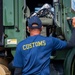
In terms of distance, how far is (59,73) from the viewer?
526cm

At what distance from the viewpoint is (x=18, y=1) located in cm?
521

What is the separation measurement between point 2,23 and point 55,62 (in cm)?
101

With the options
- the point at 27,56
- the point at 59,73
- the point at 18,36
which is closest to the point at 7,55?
the point at 18,36

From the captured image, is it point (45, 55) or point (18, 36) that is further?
point (18, 36)

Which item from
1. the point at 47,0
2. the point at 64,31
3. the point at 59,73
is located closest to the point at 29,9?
the point at 47,0

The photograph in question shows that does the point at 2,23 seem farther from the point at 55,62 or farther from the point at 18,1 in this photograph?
the point at 55,62

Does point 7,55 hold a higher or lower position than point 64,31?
lower

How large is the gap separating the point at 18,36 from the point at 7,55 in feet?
1.54

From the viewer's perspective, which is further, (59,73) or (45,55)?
(59,73)

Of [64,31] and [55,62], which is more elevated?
[64,31]

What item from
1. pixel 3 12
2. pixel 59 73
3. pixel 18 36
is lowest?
pixel 59 73

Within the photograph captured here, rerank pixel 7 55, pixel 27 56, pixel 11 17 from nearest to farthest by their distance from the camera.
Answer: pixel 27 56
pixel 11 17
pixel 7 55

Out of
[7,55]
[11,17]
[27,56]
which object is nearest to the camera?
[27,56]

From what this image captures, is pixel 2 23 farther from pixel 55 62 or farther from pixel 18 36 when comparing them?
pixel 55 62
